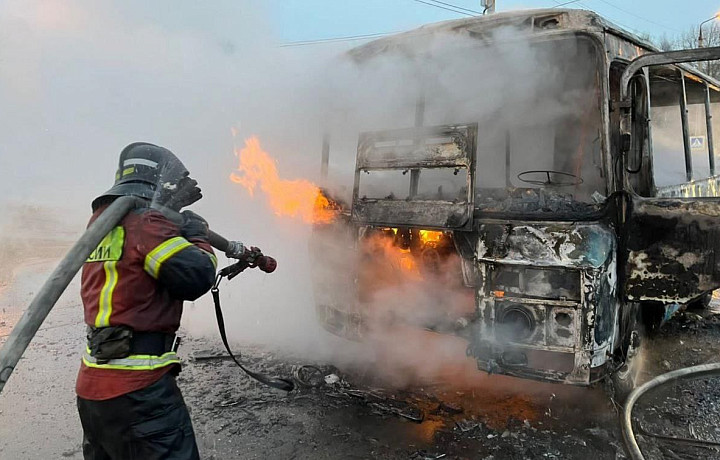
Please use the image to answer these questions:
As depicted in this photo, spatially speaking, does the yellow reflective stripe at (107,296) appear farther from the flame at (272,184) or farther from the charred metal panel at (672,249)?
the charred metal panel at (672,249)

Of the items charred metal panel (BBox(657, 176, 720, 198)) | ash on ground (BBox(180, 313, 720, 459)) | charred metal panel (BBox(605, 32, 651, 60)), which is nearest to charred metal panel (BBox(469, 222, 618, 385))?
ash on ground (BBox(180, 313, 720, 459))

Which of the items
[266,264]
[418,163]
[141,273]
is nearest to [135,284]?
[141,273]

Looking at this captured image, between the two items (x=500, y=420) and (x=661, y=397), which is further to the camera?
(x=661, y=397)

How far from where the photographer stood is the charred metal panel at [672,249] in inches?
123

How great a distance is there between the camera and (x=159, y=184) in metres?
Result: 2.36

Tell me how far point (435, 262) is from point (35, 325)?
8.85 feet

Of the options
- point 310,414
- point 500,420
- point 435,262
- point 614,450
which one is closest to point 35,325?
point 310,414

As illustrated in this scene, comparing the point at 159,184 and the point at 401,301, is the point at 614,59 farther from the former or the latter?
the point at 159,184

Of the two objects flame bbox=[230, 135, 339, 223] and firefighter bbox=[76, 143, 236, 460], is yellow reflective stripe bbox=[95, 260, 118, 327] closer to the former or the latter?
firefighter bbox=[76, 143, 236, 460]

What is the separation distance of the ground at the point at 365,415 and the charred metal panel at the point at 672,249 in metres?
1.09

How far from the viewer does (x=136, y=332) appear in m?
2.16

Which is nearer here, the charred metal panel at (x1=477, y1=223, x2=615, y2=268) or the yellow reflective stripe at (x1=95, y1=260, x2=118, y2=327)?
the yellow reflective stripe at (x1=95, y1=260, x2=118, y2=327)

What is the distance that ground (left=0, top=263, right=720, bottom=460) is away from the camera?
3.27 meters

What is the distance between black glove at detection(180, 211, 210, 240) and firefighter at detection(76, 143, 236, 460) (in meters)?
0.10
